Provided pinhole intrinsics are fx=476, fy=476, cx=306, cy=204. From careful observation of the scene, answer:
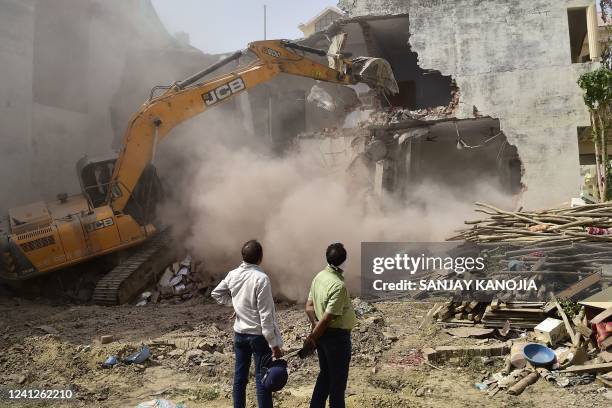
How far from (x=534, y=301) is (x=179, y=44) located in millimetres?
15042

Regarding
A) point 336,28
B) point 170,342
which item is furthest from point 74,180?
point 170,342

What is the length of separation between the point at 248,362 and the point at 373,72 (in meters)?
8.21

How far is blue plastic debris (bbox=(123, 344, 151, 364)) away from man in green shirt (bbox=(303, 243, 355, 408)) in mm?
2935

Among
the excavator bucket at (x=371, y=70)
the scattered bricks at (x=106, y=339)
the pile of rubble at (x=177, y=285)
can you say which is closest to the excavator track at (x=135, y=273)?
the pile of rubble at (x=177, y=285)

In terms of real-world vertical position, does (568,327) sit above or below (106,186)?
below

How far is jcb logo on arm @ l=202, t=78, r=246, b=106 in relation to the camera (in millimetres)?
10203

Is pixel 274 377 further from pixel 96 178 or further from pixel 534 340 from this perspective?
pixel 96 178

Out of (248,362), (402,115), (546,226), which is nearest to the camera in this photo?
(248,362)

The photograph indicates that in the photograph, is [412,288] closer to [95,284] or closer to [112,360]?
[112,360]

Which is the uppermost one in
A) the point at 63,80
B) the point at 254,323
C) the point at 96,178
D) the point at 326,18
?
the point at 326,18

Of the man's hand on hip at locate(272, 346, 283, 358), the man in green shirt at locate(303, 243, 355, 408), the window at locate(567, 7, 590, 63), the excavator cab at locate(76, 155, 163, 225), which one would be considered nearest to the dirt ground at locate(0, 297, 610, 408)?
the man in green shirt at locate(303, 243, 355, 408)

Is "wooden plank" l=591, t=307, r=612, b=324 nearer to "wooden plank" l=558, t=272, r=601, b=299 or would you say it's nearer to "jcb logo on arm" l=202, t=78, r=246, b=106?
"wooden plank" l=558, t=272, r=601, b=299

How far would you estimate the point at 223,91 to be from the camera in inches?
403

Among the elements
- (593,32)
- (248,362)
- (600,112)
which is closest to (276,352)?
(248,362)
